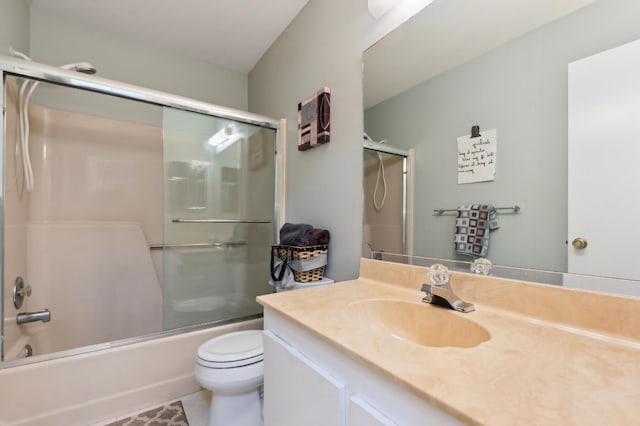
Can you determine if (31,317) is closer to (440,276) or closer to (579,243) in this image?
(440,276)

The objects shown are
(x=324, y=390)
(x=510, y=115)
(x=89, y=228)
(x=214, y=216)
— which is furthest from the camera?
(x=214, y=216)

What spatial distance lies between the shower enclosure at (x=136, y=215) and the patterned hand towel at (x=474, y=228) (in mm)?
1375

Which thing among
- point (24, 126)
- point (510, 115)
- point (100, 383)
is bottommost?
point (100, 383)

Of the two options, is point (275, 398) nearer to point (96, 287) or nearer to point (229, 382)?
point (229, 382)

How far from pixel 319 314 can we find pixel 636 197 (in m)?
0.81

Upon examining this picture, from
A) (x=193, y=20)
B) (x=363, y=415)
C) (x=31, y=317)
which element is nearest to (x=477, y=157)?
(x=363, y=415)

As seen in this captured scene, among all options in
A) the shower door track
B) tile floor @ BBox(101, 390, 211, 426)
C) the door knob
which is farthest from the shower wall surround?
the door knob

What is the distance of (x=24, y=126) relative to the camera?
159 cm

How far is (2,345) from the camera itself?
124 centimetres

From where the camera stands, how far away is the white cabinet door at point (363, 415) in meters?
0.53

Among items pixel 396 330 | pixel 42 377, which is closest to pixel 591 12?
pixel 396 330

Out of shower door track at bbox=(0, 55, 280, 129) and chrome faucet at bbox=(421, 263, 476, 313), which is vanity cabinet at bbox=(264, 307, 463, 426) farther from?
shower door track at bbox=(0, 55, 280, 129)

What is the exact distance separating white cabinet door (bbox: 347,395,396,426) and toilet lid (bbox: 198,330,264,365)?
802 millimetres

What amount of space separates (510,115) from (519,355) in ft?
2.22
